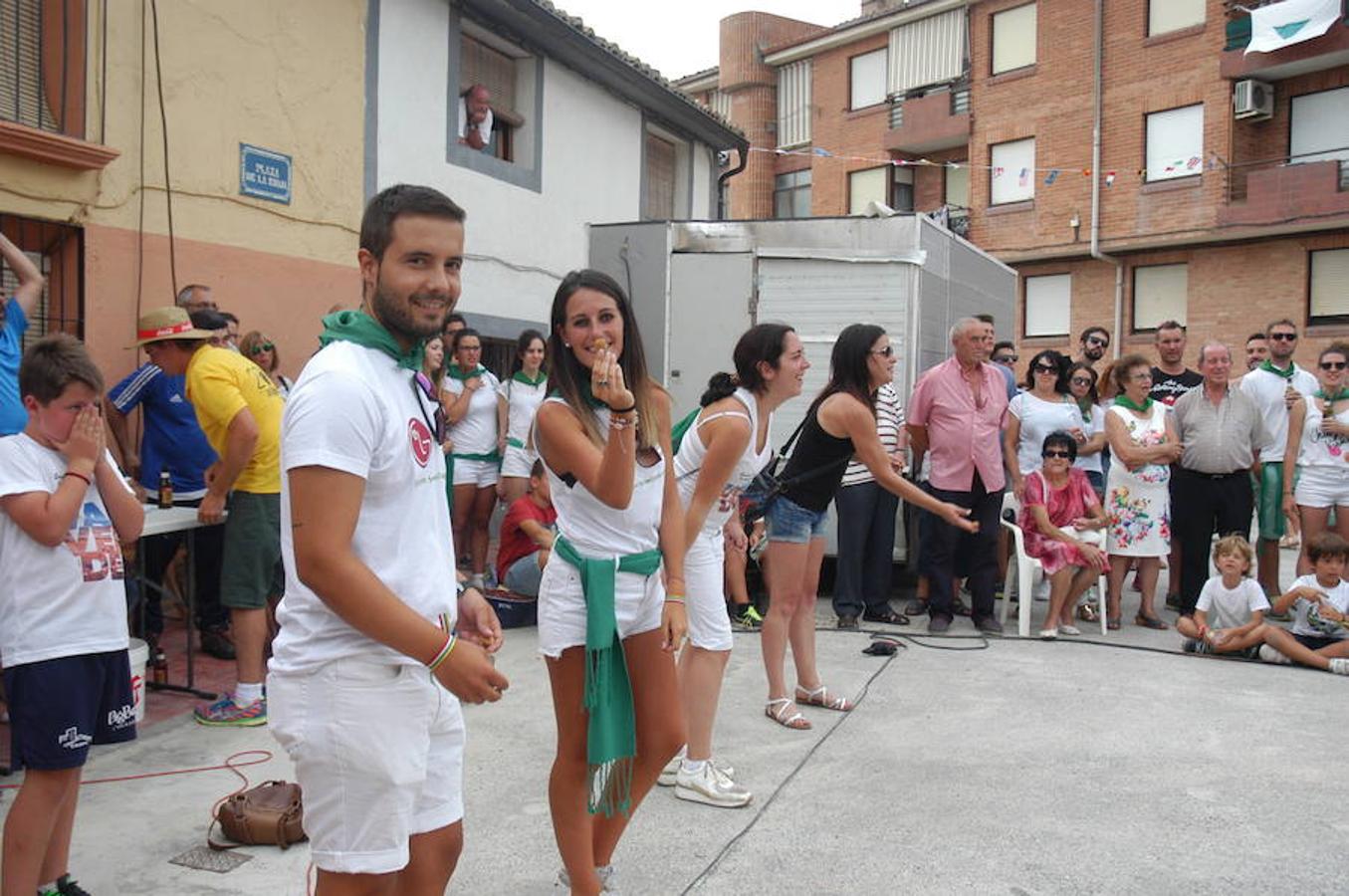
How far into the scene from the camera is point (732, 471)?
405 cm

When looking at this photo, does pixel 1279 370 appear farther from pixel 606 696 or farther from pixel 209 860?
pixel 209 860

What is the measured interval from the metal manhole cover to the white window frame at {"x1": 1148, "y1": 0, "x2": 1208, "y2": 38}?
22786 mm

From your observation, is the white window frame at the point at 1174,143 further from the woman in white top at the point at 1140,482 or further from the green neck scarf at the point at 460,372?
the green neck scarf at the point at 460,372

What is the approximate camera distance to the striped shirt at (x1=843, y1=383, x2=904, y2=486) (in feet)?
24.5

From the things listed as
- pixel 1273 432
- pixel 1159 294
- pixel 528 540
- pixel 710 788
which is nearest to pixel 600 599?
pixel 710 788

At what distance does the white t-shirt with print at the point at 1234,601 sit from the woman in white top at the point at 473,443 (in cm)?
504

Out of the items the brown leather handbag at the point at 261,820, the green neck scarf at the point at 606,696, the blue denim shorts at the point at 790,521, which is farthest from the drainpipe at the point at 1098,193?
the brown leather handbag at the point at 261,820

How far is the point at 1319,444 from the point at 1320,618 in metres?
1.74

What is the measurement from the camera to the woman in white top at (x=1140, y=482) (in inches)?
296

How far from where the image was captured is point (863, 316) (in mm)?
8383

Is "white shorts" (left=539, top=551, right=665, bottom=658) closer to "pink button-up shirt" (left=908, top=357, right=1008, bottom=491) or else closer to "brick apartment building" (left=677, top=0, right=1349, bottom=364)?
"pink button-up shirt" (left=908, top=357, right=1008, bottom=491)

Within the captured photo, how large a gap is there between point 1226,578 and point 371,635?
6.15m

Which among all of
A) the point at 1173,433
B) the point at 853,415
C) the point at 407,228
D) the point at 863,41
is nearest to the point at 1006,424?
the point at 1173,433

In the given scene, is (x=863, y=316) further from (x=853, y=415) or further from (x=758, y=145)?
(x=758, y=145)
